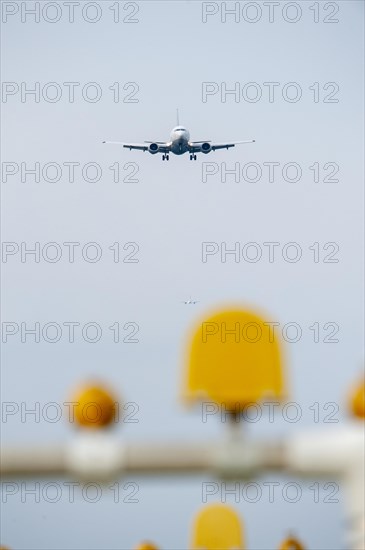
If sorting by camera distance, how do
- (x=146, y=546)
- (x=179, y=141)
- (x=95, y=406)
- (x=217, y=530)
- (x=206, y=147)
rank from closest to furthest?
(x=95, y=406)
(x=217, y=530)
(x=146, y=546)
(x=206, y=147)
(x=179, y=141)

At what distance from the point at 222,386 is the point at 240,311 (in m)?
0.12

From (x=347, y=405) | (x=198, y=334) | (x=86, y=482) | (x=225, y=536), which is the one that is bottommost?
(x=225, y=536)

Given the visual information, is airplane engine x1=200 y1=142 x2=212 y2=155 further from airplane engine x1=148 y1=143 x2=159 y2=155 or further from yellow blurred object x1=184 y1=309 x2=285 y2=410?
yellow blurred object x1=184 y1=309 x2=285 y2=410

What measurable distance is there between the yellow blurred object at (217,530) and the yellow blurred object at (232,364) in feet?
2.56

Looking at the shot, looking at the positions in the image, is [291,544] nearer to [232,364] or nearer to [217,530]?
[217,530]

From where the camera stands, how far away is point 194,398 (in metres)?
1.18

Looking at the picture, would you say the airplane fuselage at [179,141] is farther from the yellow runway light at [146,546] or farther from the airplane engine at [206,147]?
the yellow runway light at [146,546]

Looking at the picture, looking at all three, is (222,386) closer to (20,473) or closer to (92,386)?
(92,386)

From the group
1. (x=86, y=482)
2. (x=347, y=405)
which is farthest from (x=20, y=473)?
(x=347, y=405)

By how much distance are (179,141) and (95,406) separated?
154 ft

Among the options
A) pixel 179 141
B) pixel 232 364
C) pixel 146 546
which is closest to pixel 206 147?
pixel 179 141

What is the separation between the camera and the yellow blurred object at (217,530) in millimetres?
1890

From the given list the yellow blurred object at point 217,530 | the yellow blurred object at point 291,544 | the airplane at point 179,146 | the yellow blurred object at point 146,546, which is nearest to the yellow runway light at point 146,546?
the yellow blurred object at point 146,546

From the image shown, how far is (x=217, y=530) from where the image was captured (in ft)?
6.34
